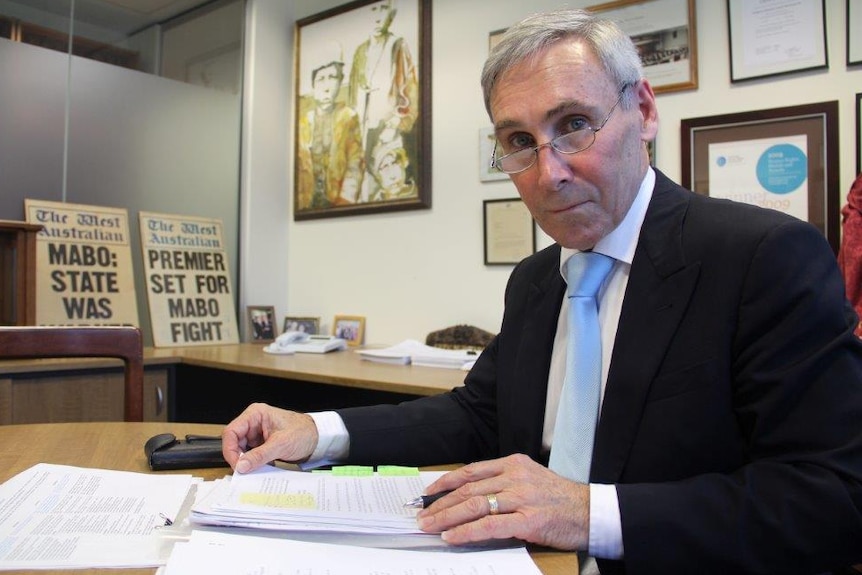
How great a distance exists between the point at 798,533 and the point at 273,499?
24.5 inches

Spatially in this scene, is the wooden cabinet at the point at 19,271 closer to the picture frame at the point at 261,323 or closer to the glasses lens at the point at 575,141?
the picture frame at the point at 261,323

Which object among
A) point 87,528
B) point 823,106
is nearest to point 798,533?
point 87,528

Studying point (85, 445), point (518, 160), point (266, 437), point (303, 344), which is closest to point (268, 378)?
point (303, 344)

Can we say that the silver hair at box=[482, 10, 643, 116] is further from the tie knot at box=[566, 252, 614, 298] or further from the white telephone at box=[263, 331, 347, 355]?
the white telephone at box=[263, 331, 347, 355]

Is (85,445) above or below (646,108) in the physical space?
below

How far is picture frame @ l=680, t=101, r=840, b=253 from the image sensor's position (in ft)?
6.32

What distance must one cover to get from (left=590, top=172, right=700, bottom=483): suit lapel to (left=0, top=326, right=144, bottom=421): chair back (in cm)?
117

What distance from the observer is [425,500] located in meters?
0.76

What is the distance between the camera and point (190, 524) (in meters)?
0.71

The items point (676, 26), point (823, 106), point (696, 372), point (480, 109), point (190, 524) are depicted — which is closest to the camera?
point (190, 524)

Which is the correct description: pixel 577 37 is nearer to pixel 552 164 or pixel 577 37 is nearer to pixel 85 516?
pixel 552 164

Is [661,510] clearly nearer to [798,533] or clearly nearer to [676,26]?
[798,533]

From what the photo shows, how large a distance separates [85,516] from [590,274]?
30.9 inches

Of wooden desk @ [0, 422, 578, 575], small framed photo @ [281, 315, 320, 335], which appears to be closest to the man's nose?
wooden desk @ [0, 422, 578, 575]
